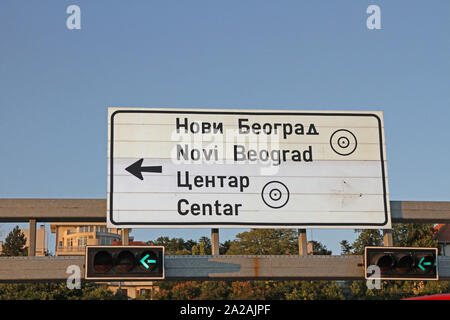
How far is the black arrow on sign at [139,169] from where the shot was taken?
15.2 meters

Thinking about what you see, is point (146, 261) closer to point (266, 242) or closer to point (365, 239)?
point (365, 239)

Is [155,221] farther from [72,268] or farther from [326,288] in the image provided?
[326,288]

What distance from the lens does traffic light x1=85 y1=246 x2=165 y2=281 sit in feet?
45.1

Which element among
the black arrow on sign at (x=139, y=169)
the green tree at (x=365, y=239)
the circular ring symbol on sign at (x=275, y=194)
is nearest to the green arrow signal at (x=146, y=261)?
the black arrow on sign at (x=139, y=169)

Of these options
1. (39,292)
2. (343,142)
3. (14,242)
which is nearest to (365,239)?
(39,292)

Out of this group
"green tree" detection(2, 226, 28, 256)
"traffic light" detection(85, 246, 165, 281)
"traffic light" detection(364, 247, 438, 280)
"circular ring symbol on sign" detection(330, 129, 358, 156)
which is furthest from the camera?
"green tree" detection(2, 226, 28, 256)

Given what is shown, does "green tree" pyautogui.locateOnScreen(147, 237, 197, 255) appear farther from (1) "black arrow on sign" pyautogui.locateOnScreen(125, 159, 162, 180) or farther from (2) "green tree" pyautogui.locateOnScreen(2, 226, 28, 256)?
(1) "black arrow on sign" pyautogui.locateOnScreen(125, 159, 162, 180)

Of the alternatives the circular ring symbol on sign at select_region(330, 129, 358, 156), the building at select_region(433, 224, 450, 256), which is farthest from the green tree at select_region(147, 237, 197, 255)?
the circular ring symbol on sign at select_region(330, 129, 358, 156)

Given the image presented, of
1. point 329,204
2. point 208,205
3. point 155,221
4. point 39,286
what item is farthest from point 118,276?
point 39,286

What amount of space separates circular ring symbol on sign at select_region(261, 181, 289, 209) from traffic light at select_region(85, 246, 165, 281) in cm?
306

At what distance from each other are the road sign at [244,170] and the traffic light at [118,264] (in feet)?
3.66

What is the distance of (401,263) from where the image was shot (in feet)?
48.1
